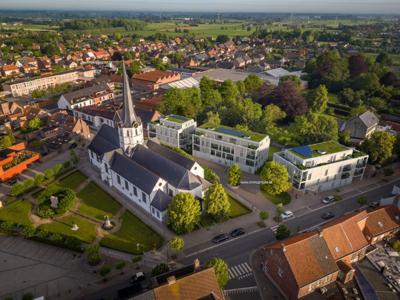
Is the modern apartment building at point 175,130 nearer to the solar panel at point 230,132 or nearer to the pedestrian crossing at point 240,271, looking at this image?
the solar panel at point 230,132

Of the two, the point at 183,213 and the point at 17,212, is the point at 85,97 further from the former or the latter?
the point at 183,213

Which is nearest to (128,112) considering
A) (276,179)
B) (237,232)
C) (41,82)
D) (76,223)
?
(76,223)

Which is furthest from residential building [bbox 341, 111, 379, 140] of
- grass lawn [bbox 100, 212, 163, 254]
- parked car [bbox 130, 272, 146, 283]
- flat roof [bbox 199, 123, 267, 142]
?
parked car [bbox 130, 272, 146, 283]

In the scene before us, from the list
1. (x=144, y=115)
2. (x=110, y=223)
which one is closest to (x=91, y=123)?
(x=144, y=115)

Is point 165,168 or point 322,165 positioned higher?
point 165,168

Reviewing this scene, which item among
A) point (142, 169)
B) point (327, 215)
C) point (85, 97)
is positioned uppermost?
point (142, 169)

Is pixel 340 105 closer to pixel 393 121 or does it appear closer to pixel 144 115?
pixel 393 121
